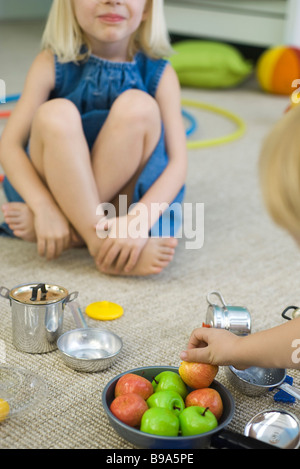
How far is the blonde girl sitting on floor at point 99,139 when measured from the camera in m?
1.21

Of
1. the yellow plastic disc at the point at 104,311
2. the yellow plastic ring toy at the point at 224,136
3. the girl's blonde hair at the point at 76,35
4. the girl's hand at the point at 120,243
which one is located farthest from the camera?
the yellow plastic ring toy at the point at 224,136

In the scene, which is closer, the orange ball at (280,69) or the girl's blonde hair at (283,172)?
the girl's blonde hair at (283,172)

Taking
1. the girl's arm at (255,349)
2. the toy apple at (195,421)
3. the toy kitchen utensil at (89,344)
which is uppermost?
the girl's arm at (255,349)

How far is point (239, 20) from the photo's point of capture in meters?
2.84

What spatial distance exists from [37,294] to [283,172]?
446mm

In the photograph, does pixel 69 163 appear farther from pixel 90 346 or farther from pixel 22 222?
pixel 90 346

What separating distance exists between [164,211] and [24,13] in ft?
11.9

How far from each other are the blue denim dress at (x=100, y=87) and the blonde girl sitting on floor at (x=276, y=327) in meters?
0.47

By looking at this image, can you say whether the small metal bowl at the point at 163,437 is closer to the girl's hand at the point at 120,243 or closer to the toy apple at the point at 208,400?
the toy apple at the point at 208,400

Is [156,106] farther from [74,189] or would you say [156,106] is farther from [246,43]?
[246,43]

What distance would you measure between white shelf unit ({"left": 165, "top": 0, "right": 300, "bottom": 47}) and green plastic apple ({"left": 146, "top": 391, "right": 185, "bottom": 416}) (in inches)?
89.1

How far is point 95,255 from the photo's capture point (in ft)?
4.03

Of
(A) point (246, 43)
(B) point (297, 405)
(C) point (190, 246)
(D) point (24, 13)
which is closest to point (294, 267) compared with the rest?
(C) point (190, 246)

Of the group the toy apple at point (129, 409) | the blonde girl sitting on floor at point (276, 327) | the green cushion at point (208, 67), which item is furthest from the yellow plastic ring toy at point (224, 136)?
the toy apple at point (129, 409)
